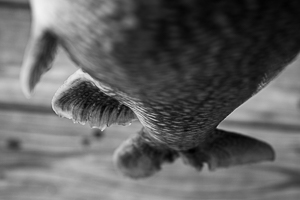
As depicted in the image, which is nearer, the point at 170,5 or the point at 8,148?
the point at 170,5

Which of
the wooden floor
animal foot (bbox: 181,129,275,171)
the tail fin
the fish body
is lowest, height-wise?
the wooden floor

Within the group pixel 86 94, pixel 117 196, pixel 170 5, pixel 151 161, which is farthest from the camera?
pixel 117 196

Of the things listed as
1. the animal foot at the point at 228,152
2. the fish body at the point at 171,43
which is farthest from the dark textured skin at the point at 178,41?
the animal foot at the point at 228,152

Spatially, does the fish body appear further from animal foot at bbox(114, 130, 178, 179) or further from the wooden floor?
the wooden floor

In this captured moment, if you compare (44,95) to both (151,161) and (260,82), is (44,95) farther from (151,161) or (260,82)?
(260,82)

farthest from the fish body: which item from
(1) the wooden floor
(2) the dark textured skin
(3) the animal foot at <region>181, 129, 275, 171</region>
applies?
(1) the wooden floor

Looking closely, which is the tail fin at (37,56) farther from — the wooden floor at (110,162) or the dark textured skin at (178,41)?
the wooden floor at (110,162)

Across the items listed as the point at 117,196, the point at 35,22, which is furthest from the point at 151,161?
the point at 117,196
